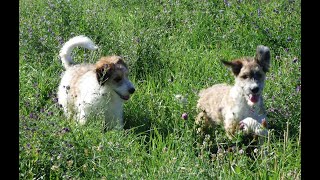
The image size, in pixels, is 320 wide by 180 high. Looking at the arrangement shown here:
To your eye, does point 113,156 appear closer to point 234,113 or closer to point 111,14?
point 234,113

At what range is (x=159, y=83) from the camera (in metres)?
6.24

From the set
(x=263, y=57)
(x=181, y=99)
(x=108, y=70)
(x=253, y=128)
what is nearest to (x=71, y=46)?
(x=108, y=70)

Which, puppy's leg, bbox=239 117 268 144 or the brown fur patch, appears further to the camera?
the brown fur patch

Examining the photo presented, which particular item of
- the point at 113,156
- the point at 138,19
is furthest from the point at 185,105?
the point at 138,19

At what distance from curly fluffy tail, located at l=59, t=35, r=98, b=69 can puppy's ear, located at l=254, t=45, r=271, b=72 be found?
1.85 m

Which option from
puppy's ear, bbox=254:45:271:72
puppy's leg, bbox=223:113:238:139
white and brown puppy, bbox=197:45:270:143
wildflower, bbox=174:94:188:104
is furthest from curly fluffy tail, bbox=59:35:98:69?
puppy's ear, bbox=254:45:271:72

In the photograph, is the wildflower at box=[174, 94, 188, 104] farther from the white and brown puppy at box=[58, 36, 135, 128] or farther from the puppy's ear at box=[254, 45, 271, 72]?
the puppy's ear at box=[254, 45, 271, 72]

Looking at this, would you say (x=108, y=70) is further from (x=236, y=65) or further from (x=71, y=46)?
(x=236, y=65)

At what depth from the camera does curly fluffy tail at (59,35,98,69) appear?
240 inches

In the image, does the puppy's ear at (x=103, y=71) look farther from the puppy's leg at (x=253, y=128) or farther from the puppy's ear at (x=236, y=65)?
the puppy's leg at (x=253, y=128)

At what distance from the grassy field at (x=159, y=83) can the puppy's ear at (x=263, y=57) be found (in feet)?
1.25

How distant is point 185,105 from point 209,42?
2.08 m

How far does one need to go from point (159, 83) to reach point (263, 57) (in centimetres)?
142

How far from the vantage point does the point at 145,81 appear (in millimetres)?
6324
